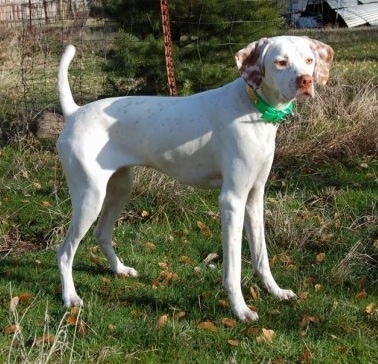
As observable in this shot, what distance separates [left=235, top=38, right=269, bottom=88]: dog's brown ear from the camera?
13.0 feet

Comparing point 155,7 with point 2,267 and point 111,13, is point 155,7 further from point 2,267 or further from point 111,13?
point 2,267

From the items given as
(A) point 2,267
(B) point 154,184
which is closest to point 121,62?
(B) point 154,184

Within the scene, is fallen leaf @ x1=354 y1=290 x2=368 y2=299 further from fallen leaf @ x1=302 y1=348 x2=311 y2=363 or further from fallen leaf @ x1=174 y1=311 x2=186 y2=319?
fallen leaf @ x1=174 y1=311 x2=186 y2=319

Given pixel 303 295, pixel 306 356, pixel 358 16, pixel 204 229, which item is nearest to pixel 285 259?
pixel 303 295

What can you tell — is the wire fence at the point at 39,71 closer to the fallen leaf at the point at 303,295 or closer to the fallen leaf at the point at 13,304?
the fallen leaf at the point at 13,304

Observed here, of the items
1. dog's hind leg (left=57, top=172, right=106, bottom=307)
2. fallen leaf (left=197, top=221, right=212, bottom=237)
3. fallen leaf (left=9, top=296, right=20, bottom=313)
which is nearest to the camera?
fallen leaf (left=9, top=296, right=20, bottom=313)

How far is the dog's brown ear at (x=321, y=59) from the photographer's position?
406 cm

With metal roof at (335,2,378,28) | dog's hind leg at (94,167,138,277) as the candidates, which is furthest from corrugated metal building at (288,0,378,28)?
dog's hind leg at (94,167,138,277)

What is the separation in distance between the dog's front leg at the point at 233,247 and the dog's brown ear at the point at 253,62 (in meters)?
0.65

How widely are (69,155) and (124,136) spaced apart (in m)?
0.35

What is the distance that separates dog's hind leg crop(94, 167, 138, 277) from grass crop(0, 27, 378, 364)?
0.11m

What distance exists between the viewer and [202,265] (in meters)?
5.16

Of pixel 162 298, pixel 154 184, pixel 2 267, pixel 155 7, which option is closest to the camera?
pixel 162 298

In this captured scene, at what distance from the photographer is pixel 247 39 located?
29.2ft
